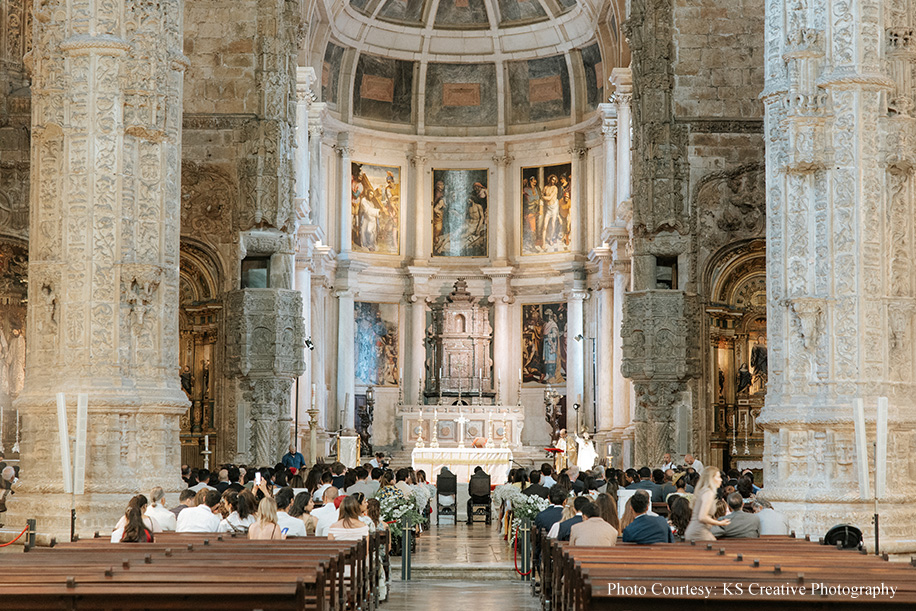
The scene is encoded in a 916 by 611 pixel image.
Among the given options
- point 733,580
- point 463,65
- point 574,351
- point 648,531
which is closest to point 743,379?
point 574,351

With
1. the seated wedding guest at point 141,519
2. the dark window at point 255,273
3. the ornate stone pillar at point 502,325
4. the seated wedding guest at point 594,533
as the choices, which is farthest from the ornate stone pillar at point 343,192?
the seated wedding guest at point 594,533

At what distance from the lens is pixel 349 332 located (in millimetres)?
37438

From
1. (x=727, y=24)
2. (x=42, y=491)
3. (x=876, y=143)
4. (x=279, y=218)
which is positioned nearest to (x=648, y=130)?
(x=727, y=24)

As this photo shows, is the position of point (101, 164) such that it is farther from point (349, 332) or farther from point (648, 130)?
point (349, 332)

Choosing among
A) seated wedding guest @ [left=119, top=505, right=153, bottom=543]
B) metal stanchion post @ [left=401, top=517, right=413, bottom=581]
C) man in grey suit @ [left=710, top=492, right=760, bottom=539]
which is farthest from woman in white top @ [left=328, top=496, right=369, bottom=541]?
metal stanchion post @ [left=401, top=517, right=413, bottom=581]

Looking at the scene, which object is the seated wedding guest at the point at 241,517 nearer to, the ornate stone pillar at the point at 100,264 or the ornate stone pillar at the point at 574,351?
the ornate stone pillar at the point at 100,264

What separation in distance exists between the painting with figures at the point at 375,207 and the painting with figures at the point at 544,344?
196 inches

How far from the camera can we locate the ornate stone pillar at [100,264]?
13.2m

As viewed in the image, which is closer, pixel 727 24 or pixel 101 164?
pixel 101 164

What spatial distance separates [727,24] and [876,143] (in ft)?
42.4

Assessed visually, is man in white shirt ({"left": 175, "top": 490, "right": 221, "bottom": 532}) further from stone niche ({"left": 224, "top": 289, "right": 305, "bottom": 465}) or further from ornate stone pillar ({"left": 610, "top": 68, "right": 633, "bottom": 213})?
ornate stone pillar ({"left": 610, "top": 68, "right": 633, "bottom": 213})

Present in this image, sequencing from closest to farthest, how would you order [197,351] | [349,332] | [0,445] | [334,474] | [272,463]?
1. [334,474]
2. [0,445]
3. [272,463]
4. [197,351]
5. [349,332]

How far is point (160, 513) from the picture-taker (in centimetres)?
1186

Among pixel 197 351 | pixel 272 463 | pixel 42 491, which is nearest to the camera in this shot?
pixel 42 491
